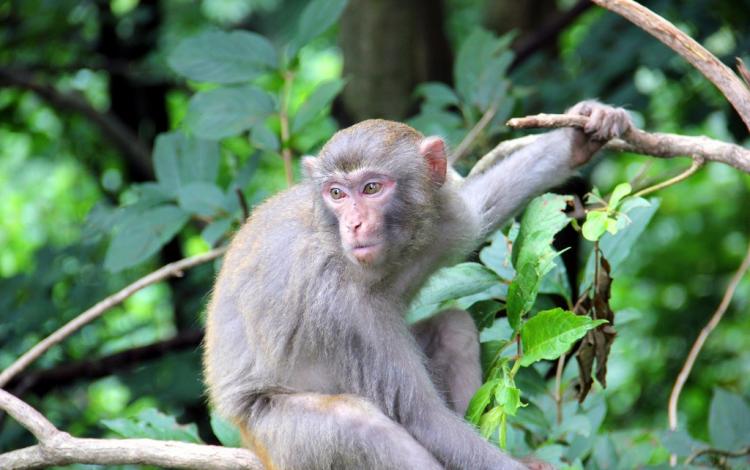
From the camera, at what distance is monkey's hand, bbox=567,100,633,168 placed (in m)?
5.23

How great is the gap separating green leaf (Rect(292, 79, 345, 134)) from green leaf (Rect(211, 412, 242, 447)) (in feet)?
7.02

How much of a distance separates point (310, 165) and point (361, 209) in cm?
46

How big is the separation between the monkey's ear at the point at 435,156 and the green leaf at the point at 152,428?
2155mm

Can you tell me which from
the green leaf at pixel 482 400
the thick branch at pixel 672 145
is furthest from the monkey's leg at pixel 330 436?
the thick branch at pixel 672 145

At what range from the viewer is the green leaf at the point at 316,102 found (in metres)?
6.86

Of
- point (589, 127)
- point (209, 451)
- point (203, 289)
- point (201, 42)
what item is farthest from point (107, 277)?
point (589, 127)

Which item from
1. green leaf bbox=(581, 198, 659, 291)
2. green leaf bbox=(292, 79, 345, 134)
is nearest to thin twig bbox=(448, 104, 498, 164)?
green leaf bbox=(292, 79, 345, 134)

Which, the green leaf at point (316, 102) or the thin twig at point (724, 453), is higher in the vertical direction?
the green leaf at point (316, 102)

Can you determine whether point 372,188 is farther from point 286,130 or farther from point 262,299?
point 286,130

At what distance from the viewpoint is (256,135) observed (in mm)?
6941

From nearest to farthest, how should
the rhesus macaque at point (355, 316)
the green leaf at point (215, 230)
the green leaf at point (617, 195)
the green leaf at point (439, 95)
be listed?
the green leaf at point (617, 195)
the rhesus macaque at point (355, 316)
the green leaf at point (215, 230)
the green leaf at point (439, 95)

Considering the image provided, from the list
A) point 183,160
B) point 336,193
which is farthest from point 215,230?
point 336,193

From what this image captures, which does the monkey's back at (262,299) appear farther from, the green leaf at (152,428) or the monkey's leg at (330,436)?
the green leaf at (152,428)

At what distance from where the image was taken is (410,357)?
5.16 metres
